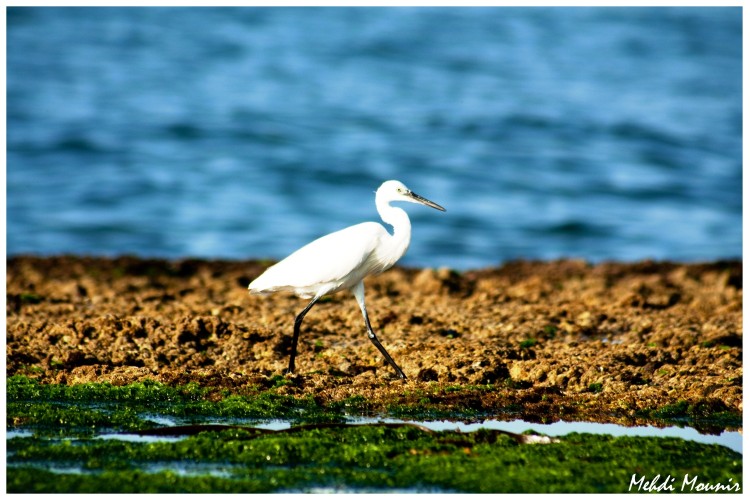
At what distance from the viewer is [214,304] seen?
30.8ft

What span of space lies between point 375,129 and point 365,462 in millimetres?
17354

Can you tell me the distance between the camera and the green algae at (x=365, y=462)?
481cm

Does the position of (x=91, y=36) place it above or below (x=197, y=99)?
above

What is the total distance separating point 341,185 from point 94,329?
11.2 meters

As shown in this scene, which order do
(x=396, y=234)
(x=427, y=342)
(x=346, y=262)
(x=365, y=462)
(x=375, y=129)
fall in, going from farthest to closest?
(x=375, y=129), (x=427, y=342), (x=396, y=234), (x=346, y=262), (x=365, y=462)

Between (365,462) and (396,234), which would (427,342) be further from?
(365,462)

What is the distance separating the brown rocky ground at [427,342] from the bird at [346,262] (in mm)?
427

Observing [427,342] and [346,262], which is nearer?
[346,262]

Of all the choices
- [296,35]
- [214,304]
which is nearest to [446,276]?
[214,304]

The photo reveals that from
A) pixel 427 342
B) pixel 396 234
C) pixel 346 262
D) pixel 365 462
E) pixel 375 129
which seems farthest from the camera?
pixel 375 129

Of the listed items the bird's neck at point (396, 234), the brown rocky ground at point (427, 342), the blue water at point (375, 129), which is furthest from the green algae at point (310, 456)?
the blue water at point (375, 129)

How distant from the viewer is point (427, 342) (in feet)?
25.3

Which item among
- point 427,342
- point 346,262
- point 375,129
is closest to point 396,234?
point 346,262

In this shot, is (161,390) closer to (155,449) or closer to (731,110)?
(155,449)
